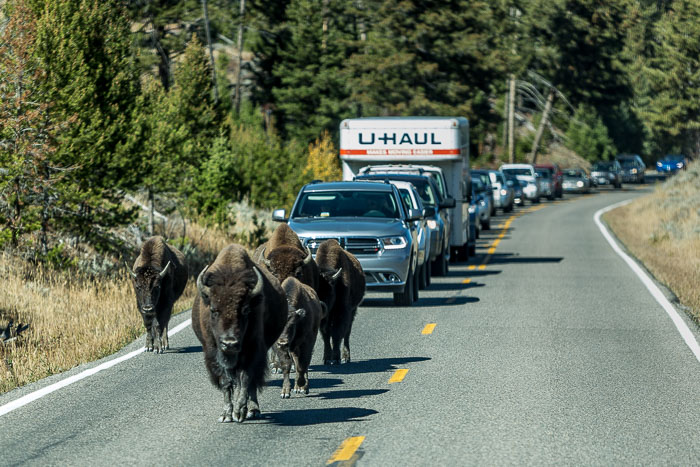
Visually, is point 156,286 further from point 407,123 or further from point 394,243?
Answer: point 407,123

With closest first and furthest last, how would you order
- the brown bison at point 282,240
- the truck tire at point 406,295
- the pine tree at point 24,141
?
the brown bison at point 282,240 < the pine tree at point 24,141 < the truck tire at point 406,295

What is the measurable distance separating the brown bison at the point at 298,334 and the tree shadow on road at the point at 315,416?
56cm

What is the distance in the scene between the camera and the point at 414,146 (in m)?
24.7

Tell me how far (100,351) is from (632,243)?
21716 millimetres

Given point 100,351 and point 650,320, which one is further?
point 650,320

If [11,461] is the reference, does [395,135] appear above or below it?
above

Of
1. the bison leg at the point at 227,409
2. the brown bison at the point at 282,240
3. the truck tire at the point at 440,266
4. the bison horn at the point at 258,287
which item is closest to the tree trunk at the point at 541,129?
the truck tire at the point at 440,266

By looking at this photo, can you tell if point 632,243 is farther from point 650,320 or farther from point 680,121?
point 680,121

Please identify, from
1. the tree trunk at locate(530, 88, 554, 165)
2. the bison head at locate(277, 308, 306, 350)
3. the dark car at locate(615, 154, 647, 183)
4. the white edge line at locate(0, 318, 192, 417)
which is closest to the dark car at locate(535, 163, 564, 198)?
the tree trunk at locate(530, 88, 554, 165)

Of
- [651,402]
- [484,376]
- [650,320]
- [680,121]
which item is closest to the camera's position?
[651,402]

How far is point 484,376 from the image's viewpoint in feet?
37.2

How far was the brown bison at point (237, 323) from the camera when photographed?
27.6ft

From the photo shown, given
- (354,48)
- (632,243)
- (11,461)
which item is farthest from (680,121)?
(11,461)

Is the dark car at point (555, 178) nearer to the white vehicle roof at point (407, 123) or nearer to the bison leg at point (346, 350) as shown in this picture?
the white vehicle roof at point (407, 123)
